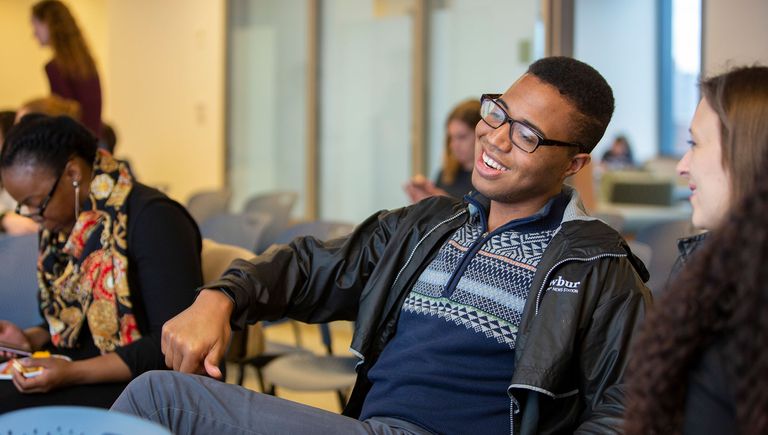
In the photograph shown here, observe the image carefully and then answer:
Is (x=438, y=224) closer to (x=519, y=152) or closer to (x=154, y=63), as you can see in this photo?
(x=519, y=152)

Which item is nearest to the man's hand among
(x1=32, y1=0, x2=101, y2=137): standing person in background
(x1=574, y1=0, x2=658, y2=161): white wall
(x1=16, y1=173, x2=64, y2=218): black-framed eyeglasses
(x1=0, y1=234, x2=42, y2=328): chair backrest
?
(x1=16, y1=173, x2=64, y2=218): black-framed eyeglasses

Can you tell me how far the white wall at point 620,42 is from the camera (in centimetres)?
488

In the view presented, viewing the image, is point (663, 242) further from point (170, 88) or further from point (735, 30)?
point (170, 88)

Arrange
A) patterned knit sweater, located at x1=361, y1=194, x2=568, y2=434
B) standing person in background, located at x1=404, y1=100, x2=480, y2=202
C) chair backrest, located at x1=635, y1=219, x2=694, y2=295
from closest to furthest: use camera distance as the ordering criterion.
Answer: patterned knit sweater, located at x1=361, y1=194, x2=568, y2=434
chair backrest, located at x1=635, y1=219, x2=694, y2=295
standing person in background, located at x1=404, y1=100, x2=480, y2=202

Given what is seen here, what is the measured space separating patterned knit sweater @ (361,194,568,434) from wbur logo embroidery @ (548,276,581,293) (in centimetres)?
9

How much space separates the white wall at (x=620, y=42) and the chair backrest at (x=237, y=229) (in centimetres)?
161

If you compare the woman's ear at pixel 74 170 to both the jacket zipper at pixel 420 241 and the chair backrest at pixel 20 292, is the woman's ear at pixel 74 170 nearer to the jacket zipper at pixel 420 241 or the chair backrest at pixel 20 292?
the chair backrest at pixel 20 292

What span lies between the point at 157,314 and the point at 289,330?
4070mm

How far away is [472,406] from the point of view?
5.65 ft

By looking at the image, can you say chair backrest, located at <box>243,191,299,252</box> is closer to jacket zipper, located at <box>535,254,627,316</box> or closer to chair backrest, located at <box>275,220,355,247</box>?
chair backrest, located at <box>275,220,355,247</box>

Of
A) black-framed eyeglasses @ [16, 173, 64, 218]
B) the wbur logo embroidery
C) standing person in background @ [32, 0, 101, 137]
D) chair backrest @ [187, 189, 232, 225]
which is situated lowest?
chair backrest @ [187, 189, 232, 225]

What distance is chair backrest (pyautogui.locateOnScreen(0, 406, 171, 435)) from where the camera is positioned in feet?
3.98

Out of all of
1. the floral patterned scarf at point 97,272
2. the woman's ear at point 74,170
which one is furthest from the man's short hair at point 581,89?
the woman's ear at point 74,170

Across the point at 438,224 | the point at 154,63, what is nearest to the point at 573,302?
the point at 438,224
